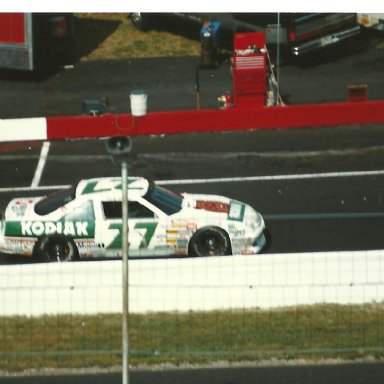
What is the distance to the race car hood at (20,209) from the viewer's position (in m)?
14.1

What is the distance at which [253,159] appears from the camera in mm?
18781

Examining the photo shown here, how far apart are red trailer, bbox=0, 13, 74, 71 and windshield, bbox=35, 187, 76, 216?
8.87 metres

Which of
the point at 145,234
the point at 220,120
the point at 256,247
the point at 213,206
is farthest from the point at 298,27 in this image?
the point at 145,234

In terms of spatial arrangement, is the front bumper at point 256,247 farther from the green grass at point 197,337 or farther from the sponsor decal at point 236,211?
the green grass at point 197,337

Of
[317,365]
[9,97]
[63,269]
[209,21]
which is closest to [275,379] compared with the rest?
[317,365]

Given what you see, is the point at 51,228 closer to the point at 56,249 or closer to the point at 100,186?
the point at 56,249

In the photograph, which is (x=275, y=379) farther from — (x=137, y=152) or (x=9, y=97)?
(x=9, y=97)

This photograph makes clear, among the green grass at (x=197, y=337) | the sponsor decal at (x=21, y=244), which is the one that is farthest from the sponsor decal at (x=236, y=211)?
the green grass at (x=197, y=337)

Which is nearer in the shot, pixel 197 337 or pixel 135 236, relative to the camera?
pixel 197 337

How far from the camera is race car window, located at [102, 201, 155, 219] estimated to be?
13945 millimetres

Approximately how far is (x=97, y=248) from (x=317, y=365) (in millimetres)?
4312

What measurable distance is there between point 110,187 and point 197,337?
3733 millimetres

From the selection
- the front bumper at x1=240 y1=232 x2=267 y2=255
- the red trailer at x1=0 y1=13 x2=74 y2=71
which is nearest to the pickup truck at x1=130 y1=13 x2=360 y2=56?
the red trailer at x1=0 y1=13 x2=74 y2=71

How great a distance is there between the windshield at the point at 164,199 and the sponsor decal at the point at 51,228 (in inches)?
33.8
